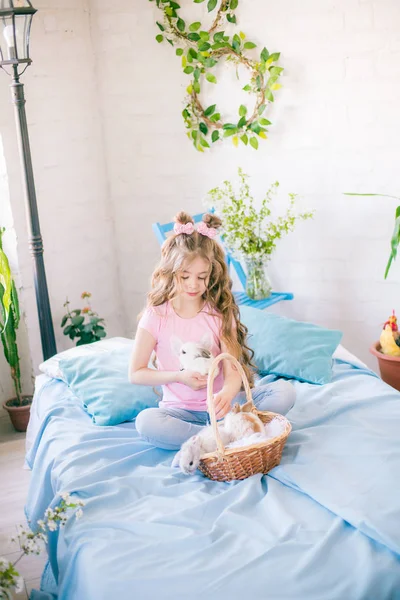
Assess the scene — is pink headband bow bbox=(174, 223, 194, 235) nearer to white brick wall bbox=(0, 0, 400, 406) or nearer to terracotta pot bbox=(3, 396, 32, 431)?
white brick wall bbox=(0, 0, 400, 406)

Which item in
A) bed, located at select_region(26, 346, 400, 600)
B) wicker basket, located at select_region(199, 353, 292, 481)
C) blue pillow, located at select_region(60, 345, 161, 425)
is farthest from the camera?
blue pillow, located at select_region(60, 345, 161, 425)

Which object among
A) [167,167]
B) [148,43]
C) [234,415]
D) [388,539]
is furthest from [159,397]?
[148,43]

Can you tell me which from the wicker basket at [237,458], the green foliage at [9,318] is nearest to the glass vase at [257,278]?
the green foliage at [9,318]

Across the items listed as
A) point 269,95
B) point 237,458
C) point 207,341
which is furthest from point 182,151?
point 237,458

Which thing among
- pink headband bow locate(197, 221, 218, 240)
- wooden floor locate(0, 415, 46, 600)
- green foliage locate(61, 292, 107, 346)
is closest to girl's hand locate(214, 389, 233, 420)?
pink headband bow locate(197, 221, 218, 240)

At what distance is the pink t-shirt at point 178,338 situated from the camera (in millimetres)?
2254

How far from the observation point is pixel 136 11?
3.37 meters

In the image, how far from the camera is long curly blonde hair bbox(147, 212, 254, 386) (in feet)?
7.28

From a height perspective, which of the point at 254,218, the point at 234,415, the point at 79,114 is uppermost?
the point at 79,114

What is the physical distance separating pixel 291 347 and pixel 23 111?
4.48 feet

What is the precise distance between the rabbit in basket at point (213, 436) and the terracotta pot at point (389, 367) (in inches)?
40.7

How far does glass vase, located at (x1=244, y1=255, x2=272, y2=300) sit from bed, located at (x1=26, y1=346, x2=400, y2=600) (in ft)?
2.83

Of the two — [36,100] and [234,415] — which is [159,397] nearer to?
[234,415]

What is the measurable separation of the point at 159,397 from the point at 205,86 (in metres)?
1.54
